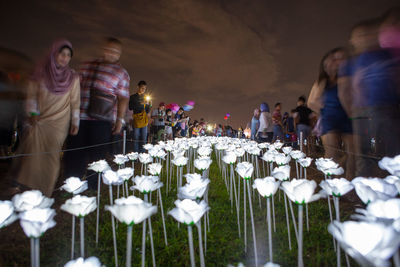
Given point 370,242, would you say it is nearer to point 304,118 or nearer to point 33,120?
point 33,120

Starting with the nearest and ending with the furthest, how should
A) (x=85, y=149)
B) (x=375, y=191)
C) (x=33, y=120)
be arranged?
(x=375, y=191), (x=33, y=120), (x=85, y=149)

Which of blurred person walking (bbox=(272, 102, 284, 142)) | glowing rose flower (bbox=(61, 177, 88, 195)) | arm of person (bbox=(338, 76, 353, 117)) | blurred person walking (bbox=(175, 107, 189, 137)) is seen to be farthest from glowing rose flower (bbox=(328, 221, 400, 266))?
blurred person walking (bbox=(175, 107, 189, 137))

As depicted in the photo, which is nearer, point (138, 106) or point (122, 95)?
point (122, 95)

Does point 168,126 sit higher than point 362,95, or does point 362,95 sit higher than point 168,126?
point 168,126

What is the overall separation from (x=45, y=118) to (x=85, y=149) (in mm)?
796

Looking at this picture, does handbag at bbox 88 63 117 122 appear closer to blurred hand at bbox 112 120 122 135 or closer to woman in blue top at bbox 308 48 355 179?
blurred hand at bbox 112 120 122 135

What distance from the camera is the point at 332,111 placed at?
12.1ft

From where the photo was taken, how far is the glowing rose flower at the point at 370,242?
25.8 inches

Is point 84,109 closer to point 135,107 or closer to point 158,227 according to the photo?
point 135,107

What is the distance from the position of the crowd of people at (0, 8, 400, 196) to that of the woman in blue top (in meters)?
0.01

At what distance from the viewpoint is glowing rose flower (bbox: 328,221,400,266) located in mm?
654

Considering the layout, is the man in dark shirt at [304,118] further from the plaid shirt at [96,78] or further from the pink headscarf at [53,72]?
the pink headscarf at [53,72]

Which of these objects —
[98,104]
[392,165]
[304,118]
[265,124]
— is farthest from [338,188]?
[265,124]

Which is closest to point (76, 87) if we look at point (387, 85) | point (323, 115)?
point (323, 115)
